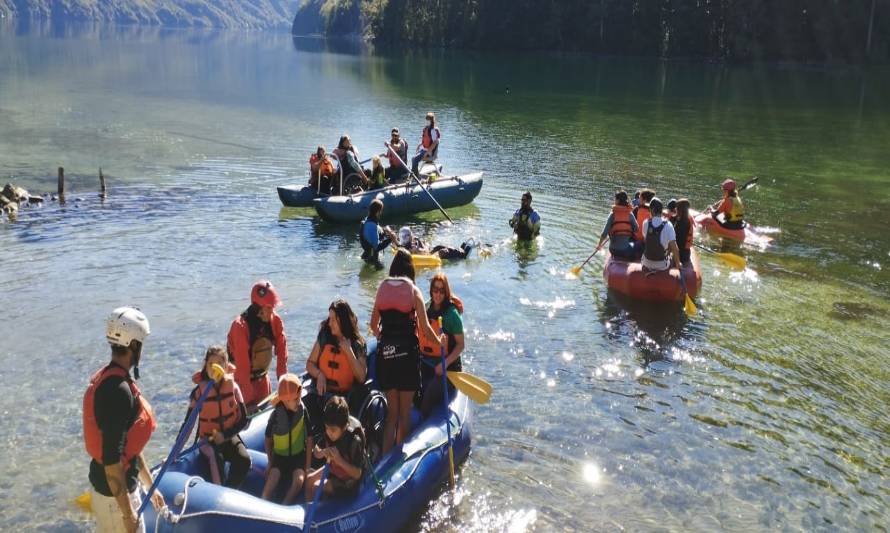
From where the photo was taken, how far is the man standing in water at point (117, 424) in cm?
493

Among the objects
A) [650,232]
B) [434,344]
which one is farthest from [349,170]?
[434,344]

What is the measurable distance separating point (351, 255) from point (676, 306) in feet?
20.4

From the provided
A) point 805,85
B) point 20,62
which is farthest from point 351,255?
point 20,62

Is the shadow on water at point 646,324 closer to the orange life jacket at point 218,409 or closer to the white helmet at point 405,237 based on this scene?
the white helmet at point 405,237

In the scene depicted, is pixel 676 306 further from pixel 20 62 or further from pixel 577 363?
pixel 20 62

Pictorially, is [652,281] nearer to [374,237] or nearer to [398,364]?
[374,237]

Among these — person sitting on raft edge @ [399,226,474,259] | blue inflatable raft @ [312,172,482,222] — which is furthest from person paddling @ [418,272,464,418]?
blue inflatable raft @ [312,172,482,222]

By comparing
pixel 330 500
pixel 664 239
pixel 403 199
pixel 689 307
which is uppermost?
pixel 664 239

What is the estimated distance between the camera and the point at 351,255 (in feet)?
50.8

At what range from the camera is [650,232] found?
12492 millimetres

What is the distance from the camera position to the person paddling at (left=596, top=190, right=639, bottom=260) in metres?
13.6

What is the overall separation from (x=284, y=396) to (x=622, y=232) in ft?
28.3

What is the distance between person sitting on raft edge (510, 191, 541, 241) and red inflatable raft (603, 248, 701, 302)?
3.02 metres

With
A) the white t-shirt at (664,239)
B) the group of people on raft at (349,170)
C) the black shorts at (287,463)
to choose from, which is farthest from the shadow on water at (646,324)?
the group of people on raft at (349,170)
